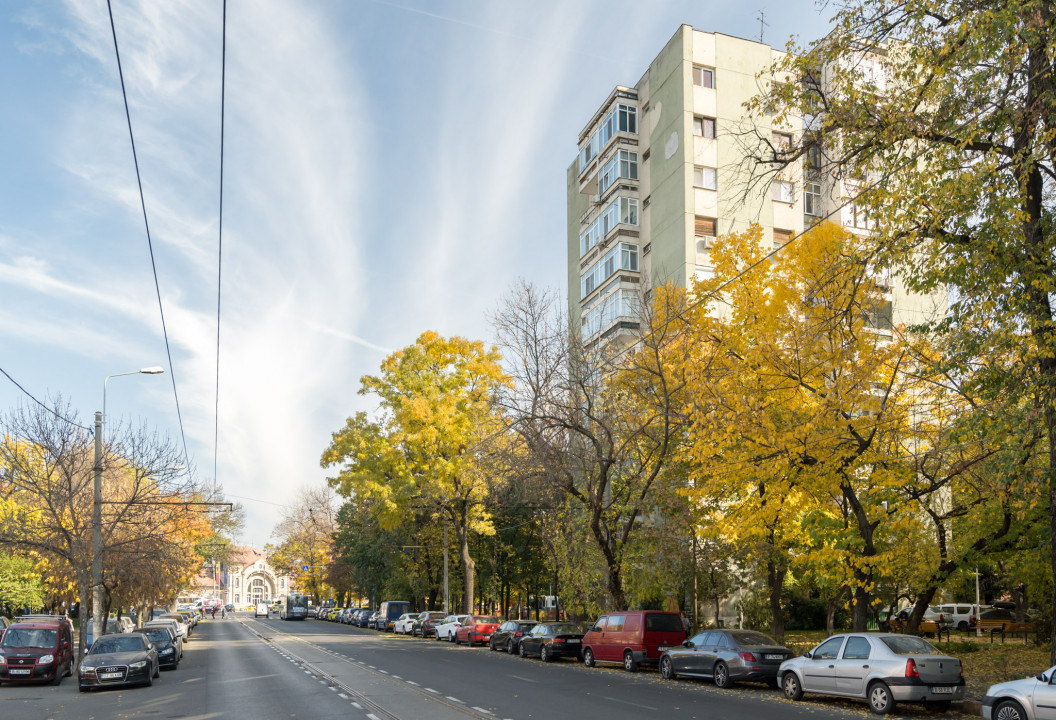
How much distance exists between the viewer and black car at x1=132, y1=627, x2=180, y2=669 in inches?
1073

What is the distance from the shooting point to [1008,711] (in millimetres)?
12547

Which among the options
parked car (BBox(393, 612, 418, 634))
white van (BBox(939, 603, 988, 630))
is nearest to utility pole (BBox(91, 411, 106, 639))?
parked car (BBox(393, 612, 418, 634))

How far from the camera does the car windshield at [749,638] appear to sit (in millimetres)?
20422

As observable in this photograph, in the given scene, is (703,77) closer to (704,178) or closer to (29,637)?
(704,178)

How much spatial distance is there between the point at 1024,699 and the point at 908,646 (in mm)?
3598

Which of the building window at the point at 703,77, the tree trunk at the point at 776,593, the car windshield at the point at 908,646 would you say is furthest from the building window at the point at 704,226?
the car windshield at the point at 908,646

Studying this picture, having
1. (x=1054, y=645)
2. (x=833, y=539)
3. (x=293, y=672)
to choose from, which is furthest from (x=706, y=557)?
(x=1054, y=645)

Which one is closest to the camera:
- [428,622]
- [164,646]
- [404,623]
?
[164,646]

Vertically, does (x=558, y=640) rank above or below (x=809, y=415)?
below

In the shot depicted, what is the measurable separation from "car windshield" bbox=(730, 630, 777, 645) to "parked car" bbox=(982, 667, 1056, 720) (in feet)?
25.6

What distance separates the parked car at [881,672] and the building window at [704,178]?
28.6 m

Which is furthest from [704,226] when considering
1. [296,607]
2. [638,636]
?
[296,607]

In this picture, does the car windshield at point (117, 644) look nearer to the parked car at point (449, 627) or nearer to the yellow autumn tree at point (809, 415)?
the yellow autumn tree at point (809, 415)

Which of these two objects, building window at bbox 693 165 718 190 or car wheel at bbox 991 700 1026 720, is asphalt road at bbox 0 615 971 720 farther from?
building window at bbox 693 165 718 190
